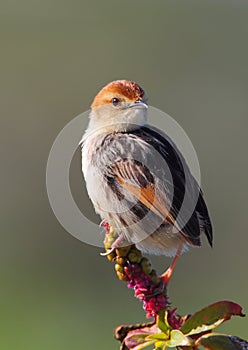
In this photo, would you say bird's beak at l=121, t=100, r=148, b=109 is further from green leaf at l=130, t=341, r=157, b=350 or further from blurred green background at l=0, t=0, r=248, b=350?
blurred green background at l=0, t=0, r=248, b=350

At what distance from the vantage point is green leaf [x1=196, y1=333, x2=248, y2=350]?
8.27ft

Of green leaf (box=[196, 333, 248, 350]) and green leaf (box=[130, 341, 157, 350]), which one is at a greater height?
green leaf (box=[130, 341, 157, 350])

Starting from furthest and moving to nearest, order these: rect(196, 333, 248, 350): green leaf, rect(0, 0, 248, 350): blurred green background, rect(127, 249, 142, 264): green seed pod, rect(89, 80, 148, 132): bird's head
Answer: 1. rect(0, 0, 248, 350): blurred green background
2. rect(89, 80, 148, 132): bird's head
3. rect(127, 249, 142, 264): green seed pod
4. rect(196, 333, 248, 350): green leaf

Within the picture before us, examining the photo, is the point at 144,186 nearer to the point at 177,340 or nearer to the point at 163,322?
the point at 163,322

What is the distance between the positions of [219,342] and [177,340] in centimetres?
12

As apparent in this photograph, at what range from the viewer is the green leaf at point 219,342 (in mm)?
2521

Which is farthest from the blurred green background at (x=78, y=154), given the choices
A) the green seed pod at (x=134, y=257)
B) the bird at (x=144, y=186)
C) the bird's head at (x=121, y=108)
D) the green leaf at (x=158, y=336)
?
the green leaf at (x=158, y=336)

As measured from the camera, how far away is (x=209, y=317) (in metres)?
2.69

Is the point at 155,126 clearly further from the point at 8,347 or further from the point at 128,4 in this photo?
the point at 128,4

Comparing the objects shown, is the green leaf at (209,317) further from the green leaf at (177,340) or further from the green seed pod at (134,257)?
the green seed pod at (134,257)

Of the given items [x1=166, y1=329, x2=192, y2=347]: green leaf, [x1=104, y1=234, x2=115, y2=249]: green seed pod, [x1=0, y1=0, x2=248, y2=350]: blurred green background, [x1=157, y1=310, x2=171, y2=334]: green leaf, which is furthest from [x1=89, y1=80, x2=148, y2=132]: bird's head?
[x1=0, y1=0, x2=248, y2=350]: blurred green background

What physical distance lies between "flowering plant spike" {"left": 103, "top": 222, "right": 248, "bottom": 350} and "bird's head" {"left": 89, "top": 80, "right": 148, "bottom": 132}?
1714mm

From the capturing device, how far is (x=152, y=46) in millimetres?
24016

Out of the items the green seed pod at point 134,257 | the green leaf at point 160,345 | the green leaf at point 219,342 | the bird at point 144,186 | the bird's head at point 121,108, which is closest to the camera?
the green leaf at point 219,342
